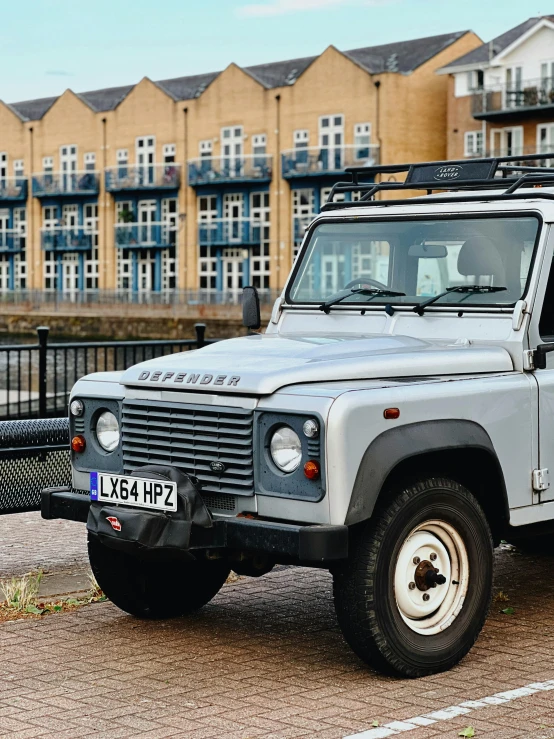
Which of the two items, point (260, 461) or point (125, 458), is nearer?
point (260, 461)

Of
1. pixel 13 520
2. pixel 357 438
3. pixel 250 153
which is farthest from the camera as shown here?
pixel 250 153

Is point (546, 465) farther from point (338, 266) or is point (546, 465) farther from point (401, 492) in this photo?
point (338, 266)

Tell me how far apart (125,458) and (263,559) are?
2.88 ft

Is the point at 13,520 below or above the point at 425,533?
below

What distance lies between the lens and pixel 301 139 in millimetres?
75188

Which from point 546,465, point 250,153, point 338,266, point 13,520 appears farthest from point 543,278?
point 250,153

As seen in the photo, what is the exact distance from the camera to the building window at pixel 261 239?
77500 mm

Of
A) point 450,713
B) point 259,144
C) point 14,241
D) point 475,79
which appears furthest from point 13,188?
point 450,713

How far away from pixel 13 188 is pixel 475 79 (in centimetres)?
3624

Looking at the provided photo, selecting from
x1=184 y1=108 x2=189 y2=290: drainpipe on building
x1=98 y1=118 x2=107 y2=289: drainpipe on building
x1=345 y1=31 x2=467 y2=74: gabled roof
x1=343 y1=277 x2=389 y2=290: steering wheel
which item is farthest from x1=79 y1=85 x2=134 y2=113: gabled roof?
x1=343 y1=277 x2=389 y2=290: steering wheel

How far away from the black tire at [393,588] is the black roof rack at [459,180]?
77.1 inches

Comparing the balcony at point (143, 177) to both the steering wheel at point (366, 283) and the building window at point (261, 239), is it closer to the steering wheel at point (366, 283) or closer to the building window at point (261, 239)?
the building window at point (261, 239)

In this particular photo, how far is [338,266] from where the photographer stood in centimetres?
814

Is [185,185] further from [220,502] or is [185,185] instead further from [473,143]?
[220,502]
